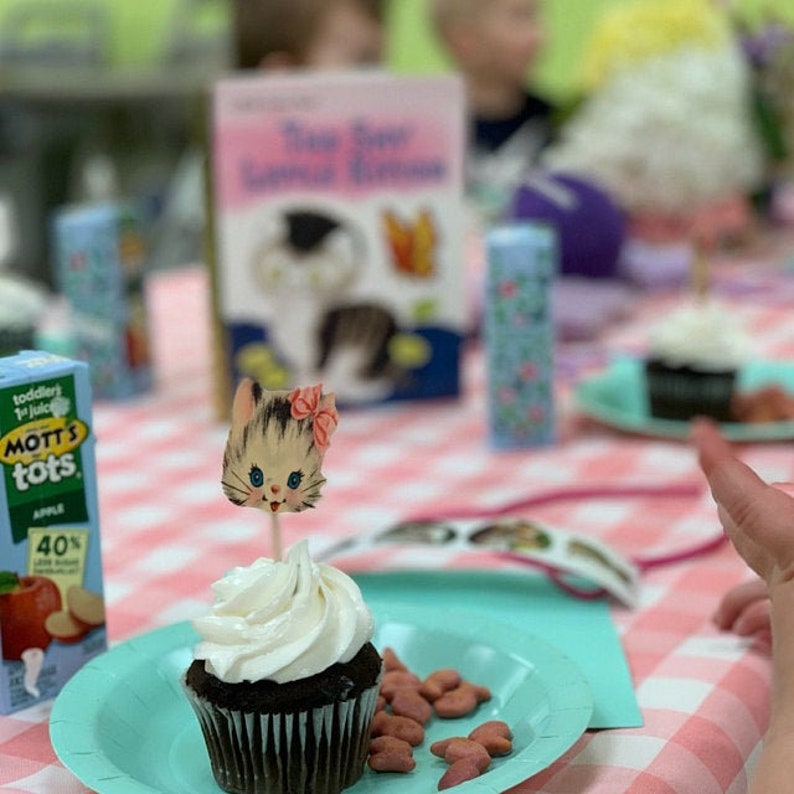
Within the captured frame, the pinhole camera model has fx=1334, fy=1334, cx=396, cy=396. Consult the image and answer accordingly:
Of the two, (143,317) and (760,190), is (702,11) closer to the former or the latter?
(760,190)

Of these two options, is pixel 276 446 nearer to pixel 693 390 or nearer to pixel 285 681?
pixel 285 681

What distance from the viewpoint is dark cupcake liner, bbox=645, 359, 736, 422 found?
155 centimetres

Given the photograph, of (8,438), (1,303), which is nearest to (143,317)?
(1,303)

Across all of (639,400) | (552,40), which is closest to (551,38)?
(552,40)

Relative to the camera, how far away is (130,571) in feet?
3.72

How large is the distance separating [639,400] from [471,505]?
1.48 ft

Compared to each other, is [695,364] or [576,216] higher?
[576,216]

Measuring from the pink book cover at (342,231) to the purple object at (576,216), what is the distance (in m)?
0.45

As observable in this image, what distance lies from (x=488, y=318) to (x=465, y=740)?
807 millimetres

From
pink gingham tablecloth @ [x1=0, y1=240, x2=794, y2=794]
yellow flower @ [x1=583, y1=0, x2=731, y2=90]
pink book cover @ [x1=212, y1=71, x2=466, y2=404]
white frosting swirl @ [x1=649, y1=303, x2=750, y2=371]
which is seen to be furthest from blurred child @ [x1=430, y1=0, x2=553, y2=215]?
white frosting swirl @ [x1=649, y1=303, x2=750, y2=371]

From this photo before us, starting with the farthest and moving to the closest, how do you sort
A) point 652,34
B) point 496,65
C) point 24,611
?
point 496,65, point 652,34, point 24,611

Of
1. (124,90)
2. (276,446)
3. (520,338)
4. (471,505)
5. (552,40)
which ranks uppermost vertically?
(552,40)

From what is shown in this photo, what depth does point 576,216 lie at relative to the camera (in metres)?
2.16

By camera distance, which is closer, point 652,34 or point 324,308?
point 324,308
